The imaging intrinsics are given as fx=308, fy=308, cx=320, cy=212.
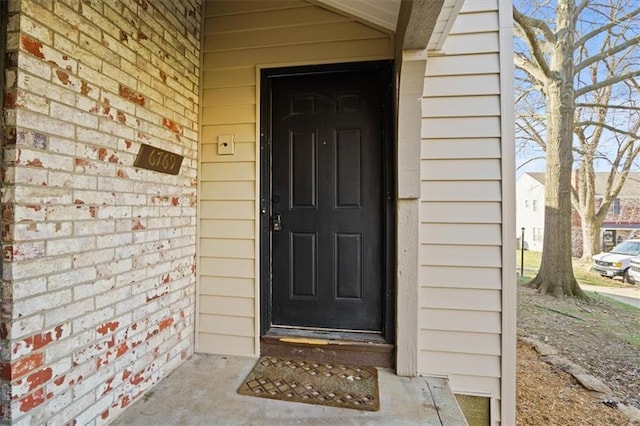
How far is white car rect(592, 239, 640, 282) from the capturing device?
6640 millimetres

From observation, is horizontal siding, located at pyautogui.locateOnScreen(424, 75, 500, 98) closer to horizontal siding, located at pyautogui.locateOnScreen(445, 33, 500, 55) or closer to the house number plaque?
horizontal siding, located at pyautogui.locateOnScreen(445, 33, 500, 55)

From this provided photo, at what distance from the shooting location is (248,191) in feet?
7.22

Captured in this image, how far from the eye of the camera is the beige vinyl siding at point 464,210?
192cm

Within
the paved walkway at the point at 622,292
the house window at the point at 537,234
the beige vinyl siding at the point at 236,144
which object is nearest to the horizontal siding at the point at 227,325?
the beige vinyl siding at the point at 236,144

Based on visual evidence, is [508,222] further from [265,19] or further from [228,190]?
[265,19]

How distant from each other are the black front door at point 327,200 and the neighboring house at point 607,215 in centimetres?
345

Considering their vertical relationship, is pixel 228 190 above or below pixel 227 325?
above

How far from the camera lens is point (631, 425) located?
7.64 feet

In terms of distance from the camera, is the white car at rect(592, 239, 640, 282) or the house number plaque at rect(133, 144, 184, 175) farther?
the white car at rect(592, 239, 640, 282)

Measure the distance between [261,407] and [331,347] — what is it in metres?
0.60

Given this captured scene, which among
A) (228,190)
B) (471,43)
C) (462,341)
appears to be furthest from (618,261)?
(228,190)

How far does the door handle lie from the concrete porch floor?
3.22ft

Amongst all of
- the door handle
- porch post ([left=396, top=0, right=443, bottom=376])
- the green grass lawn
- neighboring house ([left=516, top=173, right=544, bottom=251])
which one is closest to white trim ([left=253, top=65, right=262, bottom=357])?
the door handle

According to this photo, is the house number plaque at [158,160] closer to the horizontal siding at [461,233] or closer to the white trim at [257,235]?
the white trim at [257,235]
